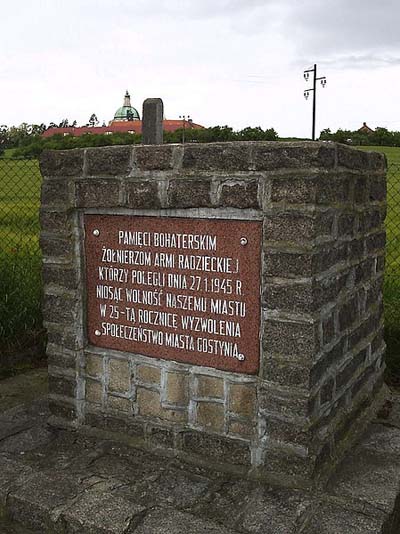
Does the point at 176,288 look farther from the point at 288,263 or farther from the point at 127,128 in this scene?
the point at 127,128

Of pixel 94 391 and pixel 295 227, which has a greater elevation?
pixel 295 227

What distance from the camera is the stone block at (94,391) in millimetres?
3189

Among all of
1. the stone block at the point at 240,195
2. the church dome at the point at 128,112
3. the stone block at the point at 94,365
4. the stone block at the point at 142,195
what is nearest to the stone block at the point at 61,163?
the stone block at the point at 142,195

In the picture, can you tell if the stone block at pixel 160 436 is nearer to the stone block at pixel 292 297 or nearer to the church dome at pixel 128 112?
the stone block at pixel 292 297

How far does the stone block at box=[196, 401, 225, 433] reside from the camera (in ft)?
9.37

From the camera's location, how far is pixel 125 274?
3.04 m

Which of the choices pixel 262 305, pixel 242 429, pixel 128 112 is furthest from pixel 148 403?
pixel 128 112

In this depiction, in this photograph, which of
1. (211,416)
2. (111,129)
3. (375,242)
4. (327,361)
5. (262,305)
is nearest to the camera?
(262,305)

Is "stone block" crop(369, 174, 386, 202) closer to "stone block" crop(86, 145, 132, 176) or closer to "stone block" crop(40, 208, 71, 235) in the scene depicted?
"stone block" crop(86, 145, 132, 176)

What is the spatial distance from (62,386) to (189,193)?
1.34 m

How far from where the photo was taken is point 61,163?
3076 mm

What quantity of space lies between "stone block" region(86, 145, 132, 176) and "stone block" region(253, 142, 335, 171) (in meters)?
0.68

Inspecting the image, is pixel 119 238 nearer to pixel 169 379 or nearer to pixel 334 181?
pixel 169 379

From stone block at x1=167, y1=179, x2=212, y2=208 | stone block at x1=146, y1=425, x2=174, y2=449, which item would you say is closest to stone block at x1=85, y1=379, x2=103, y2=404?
stone block at x1=146, y1=425, x2=174, y2=449
